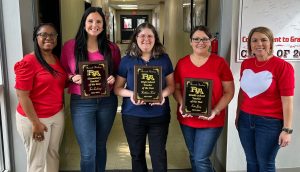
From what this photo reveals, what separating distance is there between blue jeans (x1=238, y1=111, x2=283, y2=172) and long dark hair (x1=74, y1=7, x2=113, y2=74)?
1023 millimetres

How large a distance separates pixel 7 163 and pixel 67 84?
0.98 metres

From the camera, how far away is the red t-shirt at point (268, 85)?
1794mm

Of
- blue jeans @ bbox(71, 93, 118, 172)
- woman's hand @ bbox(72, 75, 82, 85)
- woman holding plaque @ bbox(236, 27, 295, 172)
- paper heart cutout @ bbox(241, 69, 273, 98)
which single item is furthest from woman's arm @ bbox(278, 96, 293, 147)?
woman's hand @ bbox(72, 75, 82, 85)

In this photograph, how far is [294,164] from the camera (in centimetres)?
272

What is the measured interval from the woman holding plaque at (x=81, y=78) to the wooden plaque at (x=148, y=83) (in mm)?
213

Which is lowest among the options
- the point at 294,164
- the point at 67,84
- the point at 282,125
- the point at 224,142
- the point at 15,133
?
the point at 294,164

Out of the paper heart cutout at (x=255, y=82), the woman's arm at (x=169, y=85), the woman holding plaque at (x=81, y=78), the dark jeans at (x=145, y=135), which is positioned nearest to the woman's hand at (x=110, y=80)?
the woman holding plaque at (x=81, y=78)

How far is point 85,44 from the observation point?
2086mm

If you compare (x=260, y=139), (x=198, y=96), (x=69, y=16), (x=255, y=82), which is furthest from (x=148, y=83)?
(x=69, y=16)

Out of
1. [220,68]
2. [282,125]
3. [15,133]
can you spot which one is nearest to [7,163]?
[15,133]

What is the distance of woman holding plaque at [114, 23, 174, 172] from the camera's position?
2043 mm

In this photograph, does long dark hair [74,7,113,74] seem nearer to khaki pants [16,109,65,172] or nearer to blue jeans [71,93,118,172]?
blue jeans [71,93,118,172]

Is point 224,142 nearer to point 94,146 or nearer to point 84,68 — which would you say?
point 94,146

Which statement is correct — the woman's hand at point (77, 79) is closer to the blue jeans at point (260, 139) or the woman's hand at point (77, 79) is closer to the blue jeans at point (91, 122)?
the blue jeans at point (91, 122)
